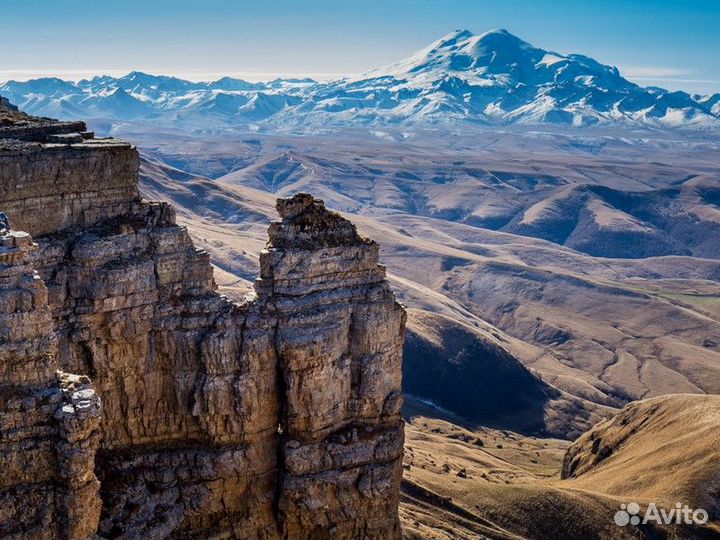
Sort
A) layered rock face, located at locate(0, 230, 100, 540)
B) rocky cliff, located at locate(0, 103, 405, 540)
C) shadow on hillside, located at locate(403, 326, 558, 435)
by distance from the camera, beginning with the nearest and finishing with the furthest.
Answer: layered rock face, located at locate(0, 230, 100, 540) → rocky cliff, located at locate(0, 103, 405, 540) → shadow on hillside, located at locate(403, 326, 558, 435)

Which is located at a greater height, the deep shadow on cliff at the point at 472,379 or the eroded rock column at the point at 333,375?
the eroded rock column at the point at 333,375

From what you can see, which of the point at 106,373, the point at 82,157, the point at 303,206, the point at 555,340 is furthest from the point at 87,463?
the point at 555,340

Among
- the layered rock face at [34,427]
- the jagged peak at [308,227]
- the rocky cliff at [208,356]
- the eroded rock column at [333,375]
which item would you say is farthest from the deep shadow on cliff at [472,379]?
the layered rock face at [34,427]

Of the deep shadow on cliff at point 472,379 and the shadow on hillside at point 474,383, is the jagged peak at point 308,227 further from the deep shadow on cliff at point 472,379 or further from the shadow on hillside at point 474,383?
the deep shadow on cliff at point 472,379

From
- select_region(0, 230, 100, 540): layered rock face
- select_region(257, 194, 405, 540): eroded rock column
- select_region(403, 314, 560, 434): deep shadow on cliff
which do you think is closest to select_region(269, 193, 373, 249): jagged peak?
select_region(257, 194, 405, 540): eroded rock column

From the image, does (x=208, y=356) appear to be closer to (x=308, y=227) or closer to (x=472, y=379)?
(x=308, y=227)

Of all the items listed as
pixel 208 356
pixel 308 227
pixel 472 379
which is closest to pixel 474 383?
pixel 472 379

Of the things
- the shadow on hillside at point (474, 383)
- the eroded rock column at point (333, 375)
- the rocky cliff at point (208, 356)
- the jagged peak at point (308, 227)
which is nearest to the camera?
the rocky cliff at point (208, 356)

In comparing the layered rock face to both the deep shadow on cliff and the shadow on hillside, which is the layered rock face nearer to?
the shadow on hillside
